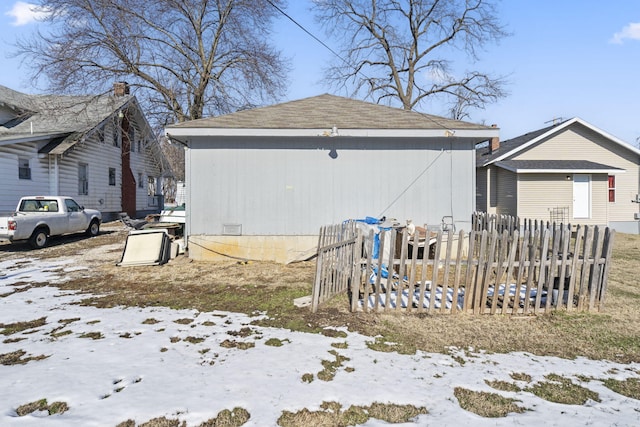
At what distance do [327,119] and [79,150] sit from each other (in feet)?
51.4

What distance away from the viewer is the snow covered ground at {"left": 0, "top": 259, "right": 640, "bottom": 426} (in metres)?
2.97

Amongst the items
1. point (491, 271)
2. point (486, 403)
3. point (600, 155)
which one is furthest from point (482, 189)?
point (486, 403)

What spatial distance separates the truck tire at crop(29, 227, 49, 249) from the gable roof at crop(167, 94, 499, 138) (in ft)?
22.0

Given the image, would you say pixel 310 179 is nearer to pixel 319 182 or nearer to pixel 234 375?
pixel 319 182

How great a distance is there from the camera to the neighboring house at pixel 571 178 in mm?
17797

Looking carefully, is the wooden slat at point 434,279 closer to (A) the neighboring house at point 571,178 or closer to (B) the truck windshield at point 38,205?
(B) the truck windshield at point 38,205

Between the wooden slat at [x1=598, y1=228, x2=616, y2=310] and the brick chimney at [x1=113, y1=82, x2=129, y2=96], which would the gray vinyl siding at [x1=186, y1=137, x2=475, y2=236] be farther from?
the brick chimney at [x1=113, y1=82, x2=129, y2=96]

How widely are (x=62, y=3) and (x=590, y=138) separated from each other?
2790 centimetres

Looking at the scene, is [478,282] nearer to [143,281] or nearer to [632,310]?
[632,310]

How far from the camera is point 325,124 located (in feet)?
31.6

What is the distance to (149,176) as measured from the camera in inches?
1096

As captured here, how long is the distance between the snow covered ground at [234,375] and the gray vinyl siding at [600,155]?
58.0 feet

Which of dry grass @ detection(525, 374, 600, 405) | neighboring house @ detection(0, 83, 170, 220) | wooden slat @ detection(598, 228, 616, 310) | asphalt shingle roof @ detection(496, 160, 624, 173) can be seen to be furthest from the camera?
asphalt shingle roof @ detection(496, 160, 624, 173)

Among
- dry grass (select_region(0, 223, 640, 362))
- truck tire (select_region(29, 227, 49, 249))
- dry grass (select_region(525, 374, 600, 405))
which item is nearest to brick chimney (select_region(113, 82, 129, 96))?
truck tire (select_region(29, 227, 49, 249))
